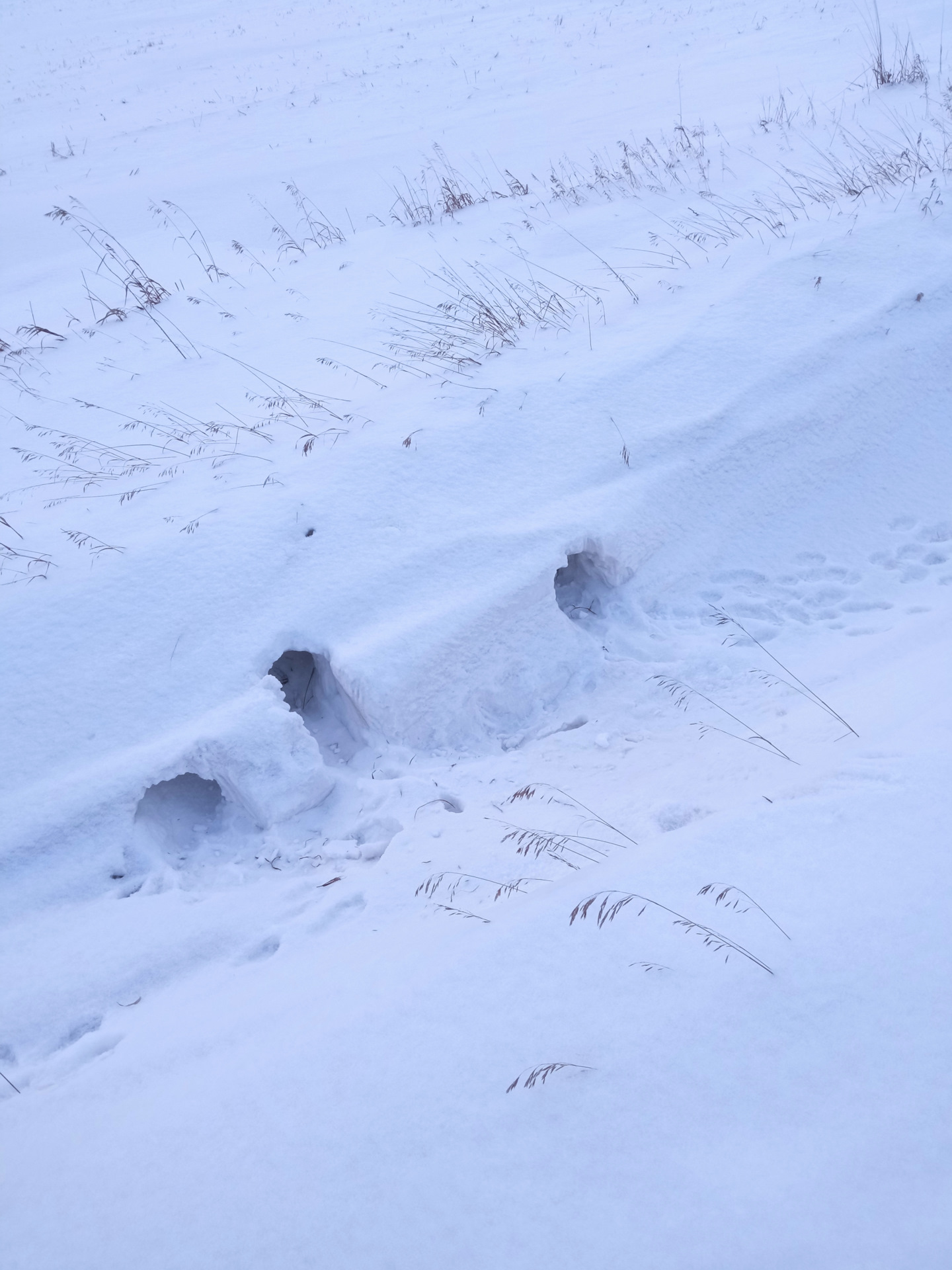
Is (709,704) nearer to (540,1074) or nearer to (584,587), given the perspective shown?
(584,587)

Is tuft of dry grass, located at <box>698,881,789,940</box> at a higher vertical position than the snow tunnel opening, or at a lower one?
lower

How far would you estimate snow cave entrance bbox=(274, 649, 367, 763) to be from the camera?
145 inches

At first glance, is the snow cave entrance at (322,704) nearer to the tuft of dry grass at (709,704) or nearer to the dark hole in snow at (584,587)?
the dark hole in snow at (584,587)

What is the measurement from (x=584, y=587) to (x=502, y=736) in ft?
3.38

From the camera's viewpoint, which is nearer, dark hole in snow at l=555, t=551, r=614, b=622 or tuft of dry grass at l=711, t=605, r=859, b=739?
tuft of dry grass at l=711, t=605, r=859, b=739

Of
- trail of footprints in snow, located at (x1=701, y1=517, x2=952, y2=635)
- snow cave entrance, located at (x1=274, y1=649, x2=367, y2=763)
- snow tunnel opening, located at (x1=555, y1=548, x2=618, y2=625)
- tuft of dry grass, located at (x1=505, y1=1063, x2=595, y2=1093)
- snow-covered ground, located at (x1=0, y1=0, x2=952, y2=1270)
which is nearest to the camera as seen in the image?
snow-covered ground, located at (x1=0, y1=0, x2=952, y2=1270)

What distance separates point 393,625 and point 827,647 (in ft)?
6.49

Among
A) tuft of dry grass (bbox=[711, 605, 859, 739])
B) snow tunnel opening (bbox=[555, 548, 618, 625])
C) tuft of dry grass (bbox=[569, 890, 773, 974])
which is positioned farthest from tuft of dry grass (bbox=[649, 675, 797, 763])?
tuft of dry grass (bbox=[569, 890, 773, 974])

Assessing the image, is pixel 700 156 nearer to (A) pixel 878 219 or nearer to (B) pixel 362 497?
(A) pixel 878 219

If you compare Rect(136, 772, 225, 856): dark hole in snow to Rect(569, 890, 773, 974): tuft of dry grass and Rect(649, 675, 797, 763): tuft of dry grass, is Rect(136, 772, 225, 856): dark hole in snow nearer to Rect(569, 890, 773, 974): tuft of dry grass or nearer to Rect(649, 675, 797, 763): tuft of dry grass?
Rect(569, 890, 773, 974): tuft of dry grass

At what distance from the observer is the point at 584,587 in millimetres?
4293

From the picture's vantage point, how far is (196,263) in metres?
8.33

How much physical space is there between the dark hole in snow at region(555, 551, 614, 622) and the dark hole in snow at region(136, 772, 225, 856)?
6.21ft

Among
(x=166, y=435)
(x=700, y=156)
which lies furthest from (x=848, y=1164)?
(x=700, y=156)
